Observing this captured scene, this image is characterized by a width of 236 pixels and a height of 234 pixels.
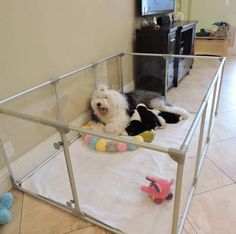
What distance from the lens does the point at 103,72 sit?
2.56m

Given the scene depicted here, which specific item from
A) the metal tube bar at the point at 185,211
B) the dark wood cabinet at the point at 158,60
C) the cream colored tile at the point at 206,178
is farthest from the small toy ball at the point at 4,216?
the dark wood cabinet at the point at 158,60

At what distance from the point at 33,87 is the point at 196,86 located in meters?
2.38

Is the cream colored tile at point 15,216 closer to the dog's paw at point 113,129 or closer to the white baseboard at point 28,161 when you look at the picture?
the white baseboard at point 28,161

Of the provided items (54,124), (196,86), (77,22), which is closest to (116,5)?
(77,22)

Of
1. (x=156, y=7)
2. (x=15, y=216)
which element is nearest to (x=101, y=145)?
(x=15, y=216)

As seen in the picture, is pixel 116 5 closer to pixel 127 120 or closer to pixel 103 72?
pixel 103 72

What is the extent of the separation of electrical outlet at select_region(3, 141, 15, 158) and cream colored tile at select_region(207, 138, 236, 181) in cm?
148

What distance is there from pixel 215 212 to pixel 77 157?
42.5 inches

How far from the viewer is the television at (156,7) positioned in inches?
112

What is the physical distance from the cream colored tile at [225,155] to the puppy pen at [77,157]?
81 millimetres

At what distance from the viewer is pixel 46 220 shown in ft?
4.58

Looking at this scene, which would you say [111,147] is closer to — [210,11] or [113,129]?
[113,129]

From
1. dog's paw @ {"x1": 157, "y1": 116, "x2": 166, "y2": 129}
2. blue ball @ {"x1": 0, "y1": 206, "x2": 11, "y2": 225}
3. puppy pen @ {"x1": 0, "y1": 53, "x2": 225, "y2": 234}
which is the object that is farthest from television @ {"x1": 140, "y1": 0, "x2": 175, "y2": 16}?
blue ball @ {"x1": 0, "y1": 206, "x2": 11, "y2": 225}

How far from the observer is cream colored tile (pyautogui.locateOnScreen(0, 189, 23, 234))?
1.35 meters
